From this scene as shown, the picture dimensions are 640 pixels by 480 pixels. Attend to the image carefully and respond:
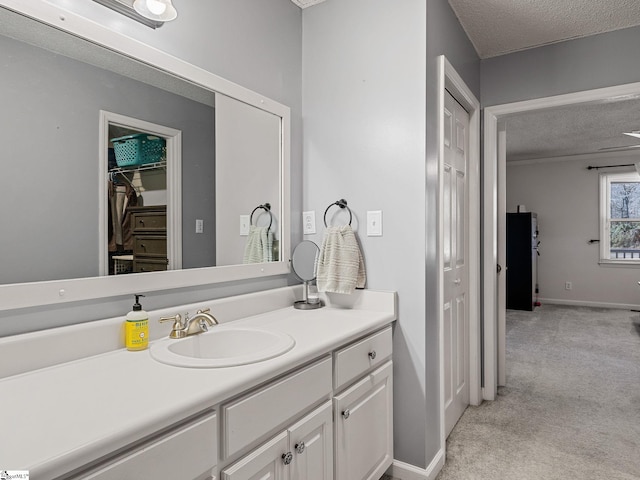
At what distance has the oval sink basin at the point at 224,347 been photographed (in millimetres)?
1148

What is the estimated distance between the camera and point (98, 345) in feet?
4.12

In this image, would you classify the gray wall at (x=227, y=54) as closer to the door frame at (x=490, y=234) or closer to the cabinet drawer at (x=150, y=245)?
the cabinet drawer at (x=150, y=245)

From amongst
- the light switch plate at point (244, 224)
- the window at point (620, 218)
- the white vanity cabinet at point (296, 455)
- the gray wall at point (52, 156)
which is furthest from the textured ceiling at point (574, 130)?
the gray wall at point (52, 156)

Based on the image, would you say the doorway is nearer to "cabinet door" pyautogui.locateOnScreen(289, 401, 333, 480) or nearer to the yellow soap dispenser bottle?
the yellow soap dispenser bottle

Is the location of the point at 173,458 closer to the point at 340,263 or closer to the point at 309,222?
the point at 340,263

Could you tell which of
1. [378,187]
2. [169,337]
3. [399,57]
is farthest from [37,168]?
[399,57]

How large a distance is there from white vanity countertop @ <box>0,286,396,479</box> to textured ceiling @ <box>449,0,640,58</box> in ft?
6.70

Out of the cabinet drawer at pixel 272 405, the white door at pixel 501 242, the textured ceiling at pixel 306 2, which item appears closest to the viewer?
the cabinet drawer at pixel 272 405

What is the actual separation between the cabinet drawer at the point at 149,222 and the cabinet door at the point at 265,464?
0.83m

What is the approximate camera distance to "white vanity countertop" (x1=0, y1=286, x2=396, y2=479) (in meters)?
0.71

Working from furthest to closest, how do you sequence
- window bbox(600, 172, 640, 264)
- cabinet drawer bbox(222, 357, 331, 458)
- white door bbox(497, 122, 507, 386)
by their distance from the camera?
window bbox(600, 172, 640, 264) < white door bbox(497, 122, 507, 386) < cabinet drawer bbox(222, 357, 331, 458)

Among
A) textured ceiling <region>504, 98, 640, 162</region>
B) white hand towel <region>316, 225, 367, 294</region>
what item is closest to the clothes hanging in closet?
white hand towel <region>316, 225, 367, 294</region>

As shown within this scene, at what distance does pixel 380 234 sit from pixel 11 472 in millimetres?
1588

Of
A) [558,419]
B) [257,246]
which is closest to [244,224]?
[257,246]
